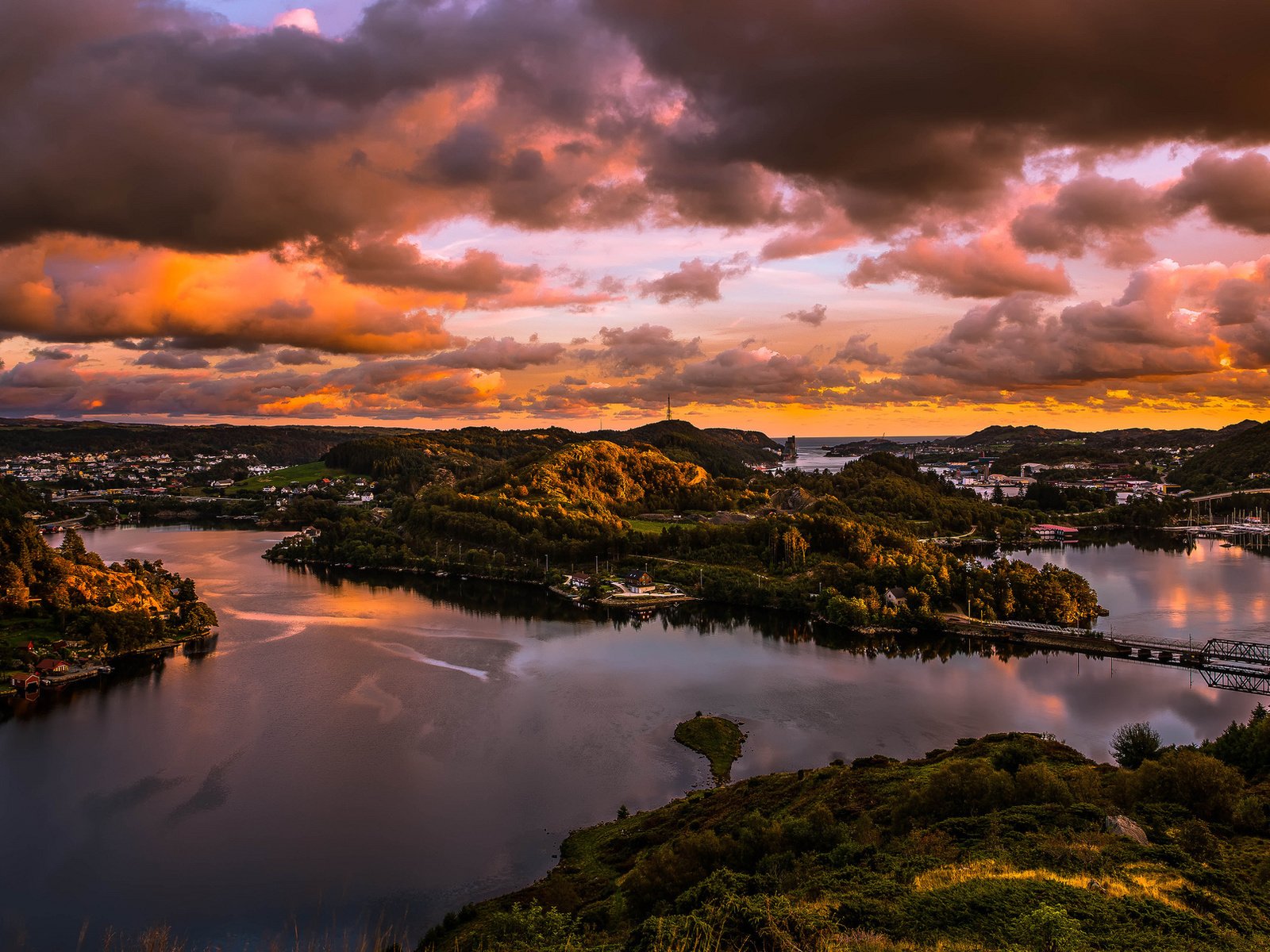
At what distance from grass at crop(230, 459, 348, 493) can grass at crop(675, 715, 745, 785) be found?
3612 inches

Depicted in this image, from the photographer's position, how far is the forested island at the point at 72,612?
30.9 meters

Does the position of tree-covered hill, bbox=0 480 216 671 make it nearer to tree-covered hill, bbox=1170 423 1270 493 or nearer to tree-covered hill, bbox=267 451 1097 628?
tree-covered hill, bbox=267 451 1097 628

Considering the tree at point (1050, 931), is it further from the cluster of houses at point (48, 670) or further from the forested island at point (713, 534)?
the cluster of houses at point (48, 670)

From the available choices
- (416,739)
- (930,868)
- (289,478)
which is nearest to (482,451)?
(289,478)

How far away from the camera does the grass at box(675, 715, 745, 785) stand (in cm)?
2248

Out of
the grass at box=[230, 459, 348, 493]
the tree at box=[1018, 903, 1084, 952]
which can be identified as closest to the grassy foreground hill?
the tree at box=[1018, 903, 1084, 952]

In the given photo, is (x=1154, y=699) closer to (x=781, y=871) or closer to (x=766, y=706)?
(x=766, y=706)

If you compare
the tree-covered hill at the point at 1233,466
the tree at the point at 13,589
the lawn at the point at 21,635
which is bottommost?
the lawn at the point at 21,635

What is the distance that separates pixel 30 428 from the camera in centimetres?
16775

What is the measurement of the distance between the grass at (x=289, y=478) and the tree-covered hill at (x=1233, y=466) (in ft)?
364

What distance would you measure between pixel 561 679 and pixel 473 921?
16.3 m

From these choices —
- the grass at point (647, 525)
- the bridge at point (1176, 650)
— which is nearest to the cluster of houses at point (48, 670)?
the grass at point (647, 525)

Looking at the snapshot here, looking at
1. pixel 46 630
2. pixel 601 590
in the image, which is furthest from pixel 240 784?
pixel 601 590

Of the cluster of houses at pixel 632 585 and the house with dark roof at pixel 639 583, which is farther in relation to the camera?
the house with dark roof at pixel 639 583
